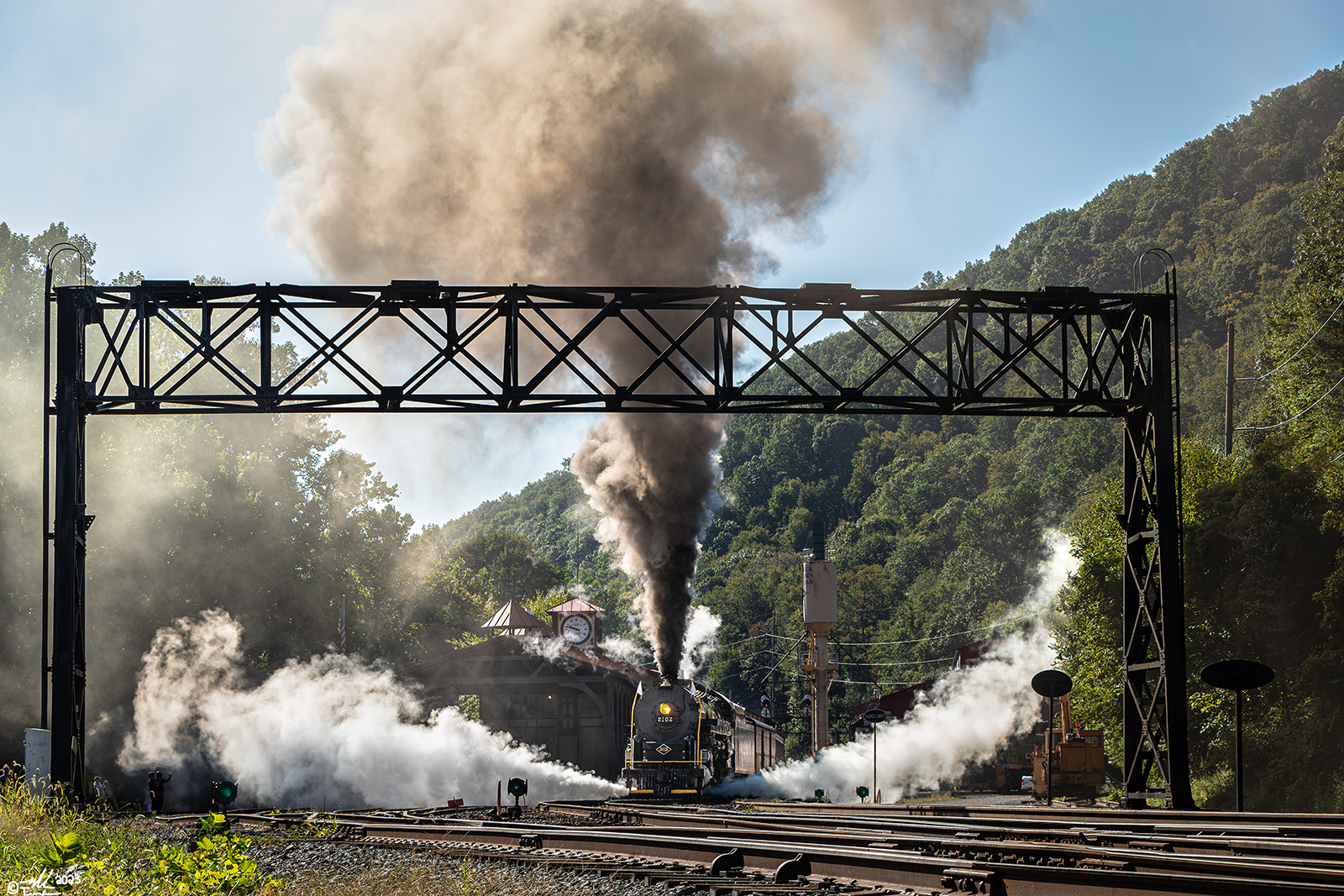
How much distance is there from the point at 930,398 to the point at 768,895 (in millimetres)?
10687

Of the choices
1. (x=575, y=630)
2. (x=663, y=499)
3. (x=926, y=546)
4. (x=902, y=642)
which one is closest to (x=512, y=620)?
(x=575, y=630)

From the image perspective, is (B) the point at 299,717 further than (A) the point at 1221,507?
Yes

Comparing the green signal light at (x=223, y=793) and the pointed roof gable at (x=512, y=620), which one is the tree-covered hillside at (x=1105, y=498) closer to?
the pointed roof gable at (x=512, y=620)

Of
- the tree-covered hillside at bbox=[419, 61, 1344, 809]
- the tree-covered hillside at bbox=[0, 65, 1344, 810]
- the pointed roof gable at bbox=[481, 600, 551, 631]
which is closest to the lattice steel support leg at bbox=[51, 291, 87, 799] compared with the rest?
the tree-covered hillside at bbox=[0, 65, 1344, 810]

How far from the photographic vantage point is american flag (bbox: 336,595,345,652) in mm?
44156

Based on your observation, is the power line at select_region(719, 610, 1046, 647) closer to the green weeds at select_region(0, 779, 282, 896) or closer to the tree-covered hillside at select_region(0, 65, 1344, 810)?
the tree-covered hillside at select_region(0, 65, 1344, 810)

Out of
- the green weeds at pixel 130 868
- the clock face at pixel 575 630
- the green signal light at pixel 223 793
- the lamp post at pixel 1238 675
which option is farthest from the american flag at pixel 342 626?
the lamp post at pixel 1238 675

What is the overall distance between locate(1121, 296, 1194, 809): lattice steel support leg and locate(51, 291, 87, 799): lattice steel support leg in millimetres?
16150

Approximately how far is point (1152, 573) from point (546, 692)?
23.1 metres

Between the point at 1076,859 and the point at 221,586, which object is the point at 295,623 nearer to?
the point at 221,586

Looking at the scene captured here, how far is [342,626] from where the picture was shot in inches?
1736

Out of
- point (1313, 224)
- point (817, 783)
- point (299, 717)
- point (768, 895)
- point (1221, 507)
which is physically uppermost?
point (1313, 224)

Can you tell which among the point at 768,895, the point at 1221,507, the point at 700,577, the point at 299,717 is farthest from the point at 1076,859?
the point at 700,577

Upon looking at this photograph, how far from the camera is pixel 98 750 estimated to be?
115ft
